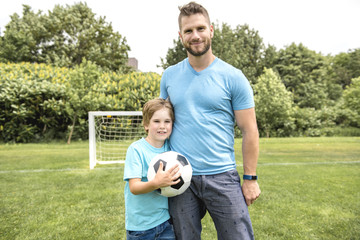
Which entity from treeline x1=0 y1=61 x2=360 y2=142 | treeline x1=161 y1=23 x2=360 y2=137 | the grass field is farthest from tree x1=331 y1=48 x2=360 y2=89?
the grass field

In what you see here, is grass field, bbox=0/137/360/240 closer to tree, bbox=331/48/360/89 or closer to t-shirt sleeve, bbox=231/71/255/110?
t-shirt sleeve, bbox=231/71/255/110

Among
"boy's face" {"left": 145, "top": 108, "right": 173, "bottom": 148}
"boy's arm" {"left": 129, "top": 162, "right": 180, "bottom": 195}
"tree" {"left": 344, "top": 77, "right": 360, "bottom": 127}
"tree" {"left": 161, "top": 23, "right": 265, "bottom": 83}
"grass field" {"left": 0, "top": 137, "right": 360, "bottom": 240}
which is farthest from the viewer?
"tree" {"left": 161, "top": 23, "right": 265, "bottom": 83}

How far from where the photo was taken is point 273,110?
719 inches

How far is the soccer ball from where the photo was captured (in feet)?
5.89

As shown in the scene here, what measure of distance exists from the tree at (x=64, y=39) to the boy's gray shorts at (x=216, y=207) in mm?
23104

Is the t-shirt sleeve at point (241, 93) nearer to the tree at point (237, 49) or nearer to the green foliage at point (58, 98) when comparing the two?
the green foliage at point (58, 98)

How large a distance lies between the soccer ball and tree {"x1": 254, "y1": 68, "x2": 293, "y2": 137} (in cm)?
1725

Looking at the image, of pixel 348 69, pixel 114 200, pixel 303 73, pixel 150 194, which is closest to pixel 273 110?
pixel 303 73

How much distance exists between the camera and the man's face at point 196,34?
1847 millimetres

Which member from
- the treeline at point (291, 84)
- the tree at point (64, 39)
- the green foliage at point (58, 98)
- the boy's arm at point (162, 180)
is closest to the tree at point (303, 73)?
the treeline at point (291, 84)

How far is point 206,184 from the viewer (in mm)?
1843

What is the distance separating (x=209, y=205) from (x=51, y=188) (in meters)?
4.59

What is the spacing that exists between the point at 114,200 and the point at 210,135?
3.47m

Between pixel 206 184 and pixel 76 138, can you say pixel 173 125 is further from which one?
pixel 76 138
